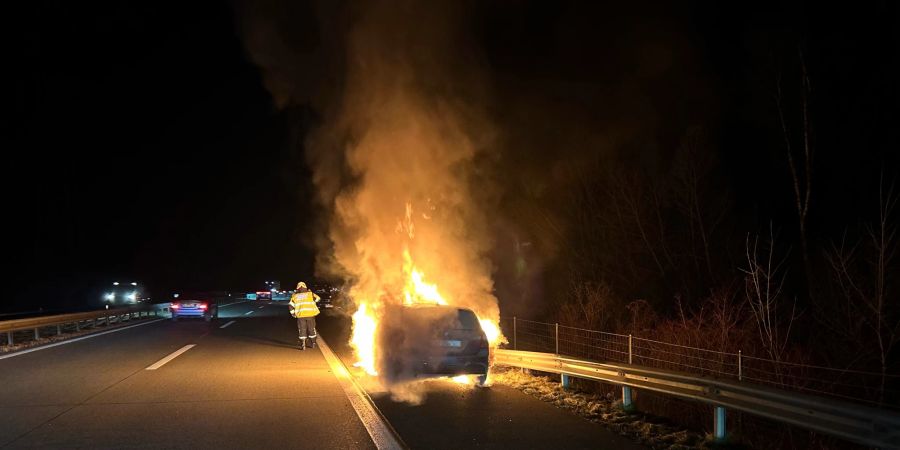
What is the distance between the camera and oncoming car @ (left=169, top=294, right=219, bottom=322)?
28672mm

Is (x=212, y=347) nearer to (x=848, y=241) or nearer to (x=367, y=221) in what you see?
(x=367, y=221)

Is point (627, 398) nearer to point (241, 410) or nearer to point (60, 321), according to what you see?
point (241, 410)

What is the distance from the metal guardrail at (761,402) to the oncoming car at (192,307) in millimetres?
22619

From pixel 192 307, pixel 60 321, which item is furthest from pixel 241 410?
pixel 192 307

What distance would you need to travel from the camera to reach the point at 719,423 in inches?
271

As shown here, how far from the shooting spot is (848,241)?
15352mm

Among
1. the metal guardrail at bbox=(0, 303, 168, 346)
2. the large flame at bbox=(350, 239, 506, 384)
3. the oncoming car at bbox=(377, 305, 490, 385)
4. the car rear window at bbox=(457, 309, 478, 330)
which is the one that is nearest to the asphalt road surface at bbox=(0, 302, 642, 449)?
the oncoming car at bbox=(377, 305, 490, 385)

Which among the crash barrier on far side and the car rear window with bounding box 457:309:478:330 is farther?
the car rear window with bounding box 457:309:478:330

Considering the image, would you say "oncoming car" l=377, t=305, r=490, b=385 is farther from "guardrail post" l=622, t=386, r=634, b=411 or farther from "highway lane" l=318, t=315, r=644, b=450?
"guardrail post" l=622, t=386, r=634, b=411

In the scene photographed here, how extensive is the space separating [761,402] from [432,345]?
15.9 feet

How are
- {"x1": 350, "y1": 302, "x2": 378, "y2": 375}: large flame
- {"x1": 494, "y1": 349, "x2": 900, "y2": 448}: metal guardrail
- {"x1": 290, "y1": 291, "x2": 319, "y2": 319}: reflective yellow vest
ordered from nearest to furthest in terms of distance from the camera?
1. {"x1": 494, "y1": 349, "x2": 900, "y2": 448}: metal guardrail
2. {"x1": 350, "y1": 302, "x2": 378, "y2": 375}: large flame
3. {"x1": 290, "y1": 291, "x2": 319, "y2": 319}: reflective yellow vest

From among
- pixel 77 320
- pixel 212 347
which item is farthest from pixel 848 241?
pixel 77 320

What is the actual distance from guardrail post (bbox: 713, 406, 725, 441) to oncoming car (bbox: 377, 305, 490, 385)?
12.5ft

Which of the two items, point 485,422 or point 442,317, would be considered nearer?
point 485,422
